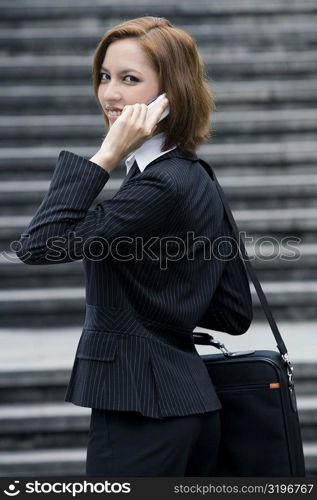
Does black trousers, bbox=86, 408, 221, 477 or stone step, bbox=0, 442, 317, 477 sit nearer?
black trousers, bbox=86, 408, 221, 477

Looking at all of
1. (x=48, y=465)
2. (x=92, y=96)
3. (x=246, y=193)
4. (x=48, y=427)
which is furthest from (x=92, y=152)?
(x=48, y=465)

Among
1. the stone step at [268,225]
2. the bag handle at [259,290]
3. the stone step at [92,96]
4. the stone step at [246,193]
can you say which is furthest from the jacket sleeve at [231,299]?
the stone step at [92,96]

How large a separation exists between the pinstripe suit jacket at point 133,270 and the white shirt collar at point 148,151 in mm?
21

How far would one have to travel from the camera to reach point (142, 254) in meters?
1.98

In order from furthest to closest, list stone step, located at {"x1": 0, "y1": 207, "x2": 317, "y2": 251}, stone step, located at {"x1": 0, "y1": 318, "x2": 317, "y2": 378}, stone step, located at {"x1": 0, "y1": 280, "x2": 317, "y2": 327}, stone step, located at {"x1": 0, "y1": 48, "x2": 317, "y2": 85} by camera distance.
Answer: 1. stone step, located at {"x1": 0, "y1": 48, "x2": 317, "y2": 85}
2. stone step, located at {"x1": 0, "y1": 207, "x2": 317, "y2": 251}
3. stone step, located at {"x1": 0, "y1": 280, "x2": 317, "y2": 327}
4. stone step, located at {"x1": 0, "y1": 318, "x2": 317, "y2": 378}

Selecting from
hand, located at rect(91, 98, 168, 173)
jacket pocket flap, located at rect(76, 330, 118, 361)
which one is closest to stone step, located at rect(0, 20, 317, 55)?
hand, located at rect(91, 98, 168, 173)

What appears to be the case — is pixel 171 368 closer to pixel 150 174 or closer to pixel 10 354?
pixel 150 174

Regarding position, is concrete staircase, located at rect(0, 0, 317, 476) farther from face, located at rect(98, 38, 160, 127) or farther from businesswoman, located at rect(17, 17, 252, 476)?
face, located at rect(98, 38, 160, 127)

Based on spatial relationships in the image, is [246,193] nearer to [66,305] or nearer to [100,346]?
[66,305]

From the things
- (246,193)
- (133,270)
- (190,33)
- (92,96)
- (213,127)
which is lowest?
(133,270)

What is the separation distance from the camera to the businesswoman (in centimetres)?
196

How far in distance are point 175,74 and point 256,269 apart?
3.35m

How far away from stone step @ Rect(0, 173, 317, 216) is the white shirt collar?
3.47m

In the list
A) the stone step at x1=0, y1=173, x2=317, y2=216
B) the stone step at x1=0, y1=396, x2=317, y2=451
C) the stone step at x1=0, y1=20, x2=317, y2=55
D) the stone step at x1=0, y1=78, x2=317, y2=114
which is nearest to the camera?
the stone step at x1=0, y1=396, x2=317, y2=451
